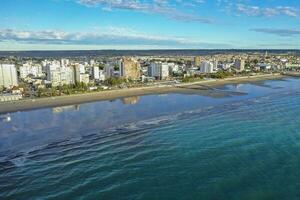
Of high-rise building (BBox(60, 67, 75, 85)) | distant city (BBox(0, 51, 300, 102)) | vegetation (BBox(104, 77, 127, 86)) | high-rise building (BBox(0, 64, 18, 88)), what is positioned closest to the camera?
distant city (BBox(0, 51, 300, 102))

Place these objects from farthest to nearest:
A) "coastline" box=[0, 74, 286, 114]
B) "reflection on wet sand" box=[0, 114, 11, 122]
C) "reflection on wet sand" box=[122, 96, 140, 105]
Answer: "reflection on wet sand" box=[122, 96, 140, 105] < "coastline" box=[0, 74, 286, 114] < "reflection on wet sand" box=[0, 114, 11, 122]

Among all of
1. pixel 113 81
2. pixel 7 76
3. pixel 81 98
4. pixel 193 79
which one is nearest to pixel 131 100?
pixel 81 98

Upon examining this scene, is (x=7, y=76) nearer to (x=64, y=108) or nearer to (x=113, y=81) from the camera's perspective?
(x=113, y=81)

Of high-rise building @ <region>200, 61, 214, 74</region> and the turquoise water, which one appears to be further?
high-rise building @ <region>200, 61, 214, 74</region>

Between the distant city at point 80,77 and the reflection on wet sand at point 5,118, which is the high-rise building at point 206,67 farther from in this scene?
the reflection on wet sand at point 5,118

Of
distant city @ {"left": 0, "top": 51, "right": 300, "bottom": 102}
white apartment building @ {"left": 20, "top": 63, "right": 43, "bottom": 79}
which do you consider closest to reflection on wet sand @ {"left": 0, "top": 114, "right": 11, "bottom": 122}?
distant city @ {"left": 0, "top": 51, "right": 300, "bottom": 102}

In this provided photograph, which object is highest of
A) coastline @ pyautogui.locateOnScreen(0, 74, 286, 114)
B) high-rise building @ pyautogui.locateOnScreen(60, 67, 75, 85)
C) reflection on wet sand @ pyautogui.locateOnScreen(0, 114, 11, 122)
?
high-rise building @ pyautogui.locateOnScreen(60, 67, 75, 85)

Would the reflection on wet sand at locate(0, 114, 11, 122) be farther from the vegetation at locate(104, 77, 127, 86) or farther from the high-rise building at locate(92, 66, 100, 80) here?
the high-rise building at locate(92, 66, 100, 80)
